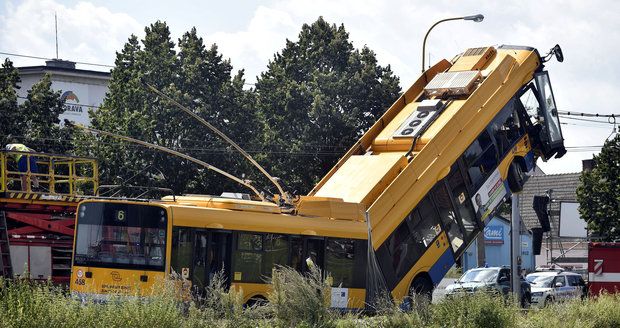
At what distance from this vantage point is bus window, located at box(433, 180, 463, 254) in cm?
2067

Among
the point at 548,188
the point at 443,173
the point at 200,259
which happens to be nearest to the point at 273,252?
the point at 200,259

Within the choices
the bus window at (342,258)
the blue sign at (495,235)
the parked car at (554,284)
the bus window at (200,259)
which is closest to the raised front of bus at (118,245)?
the bus window at (200,259)

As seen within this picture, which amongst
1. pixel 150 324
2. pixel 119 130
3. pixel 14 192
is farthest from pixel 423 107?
pixel 119 130

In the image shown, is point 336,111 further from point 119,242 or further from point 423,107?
point 119,242

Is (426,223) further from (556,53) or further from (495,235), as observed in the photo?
(495,235)

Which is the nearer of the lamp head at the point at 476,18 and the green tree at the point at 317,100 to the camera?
the lamp head at the point at 476,18

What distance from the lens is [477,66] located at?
74.4 ft

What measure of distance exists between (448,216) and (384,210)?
1852mm

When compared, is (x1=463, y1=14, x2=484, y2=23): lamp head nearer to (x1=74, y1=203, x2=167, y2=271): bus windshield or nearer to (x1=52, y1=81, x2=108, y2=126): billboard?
(x1=74, y1=203, x2=167, y2=271): bus windshield

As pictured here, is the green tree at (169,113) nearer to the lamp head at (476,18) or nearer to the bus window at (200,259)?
the lamp head at (476,18)

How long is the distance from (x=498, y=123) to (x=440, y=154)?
6.75 feet

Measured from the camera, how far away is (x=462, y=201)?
836 inches

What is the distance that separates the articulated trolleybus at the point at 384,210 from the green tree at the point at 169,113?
14.9 meters

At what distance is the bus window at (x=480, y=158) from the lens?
2128cm
